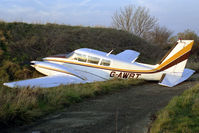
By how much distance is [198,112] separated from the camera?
473cm

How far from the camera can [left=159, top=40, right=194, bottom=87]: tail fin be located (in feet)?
31.3

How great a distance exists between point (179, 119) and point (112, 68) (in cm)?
664

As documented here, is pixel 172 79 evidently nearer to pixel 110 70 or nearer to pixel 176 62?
pixel 176 62

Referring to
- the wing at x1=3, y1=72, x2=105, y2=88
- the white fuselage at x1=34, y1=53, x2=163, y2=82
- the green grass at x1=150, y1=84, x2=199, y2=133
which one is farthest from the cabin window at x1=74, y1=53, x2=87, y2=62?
the green grass at x1=150, y1=84, x2=199, y2=133

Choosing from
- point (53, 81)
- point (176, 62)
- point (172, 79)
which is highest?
point (176, 62)

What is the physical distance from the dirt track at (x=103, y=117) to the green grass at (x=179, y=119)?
12.7 inches

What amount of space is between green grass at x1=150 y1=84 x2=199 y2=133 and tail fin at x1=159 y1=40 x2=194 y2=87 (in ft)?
13.6

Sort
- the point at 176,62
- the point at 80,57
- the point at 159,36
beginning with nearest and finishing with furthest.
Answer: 1. the point at 176,62
2. the point at 80,57
3. the point at 159,36

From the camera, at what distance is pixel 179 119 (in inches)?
168

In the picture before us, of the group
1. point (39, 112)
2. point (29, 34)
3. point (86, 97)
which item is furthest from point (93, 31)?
point (39, 112)

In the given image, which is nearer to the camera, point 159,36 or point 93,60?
point 93,60

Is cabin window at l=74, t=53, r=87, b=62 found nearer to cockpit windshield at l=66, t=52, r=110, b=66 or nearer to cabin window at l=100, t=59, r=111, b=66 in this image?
cockpit windshield at l=66, t=52, r=110, b=66

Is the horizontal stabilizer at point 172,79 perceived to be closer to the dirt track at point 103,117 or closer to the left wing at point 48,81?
the dirt track at point 103,117

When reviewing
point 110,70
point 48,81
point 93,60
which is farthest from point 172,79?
point 48,81
